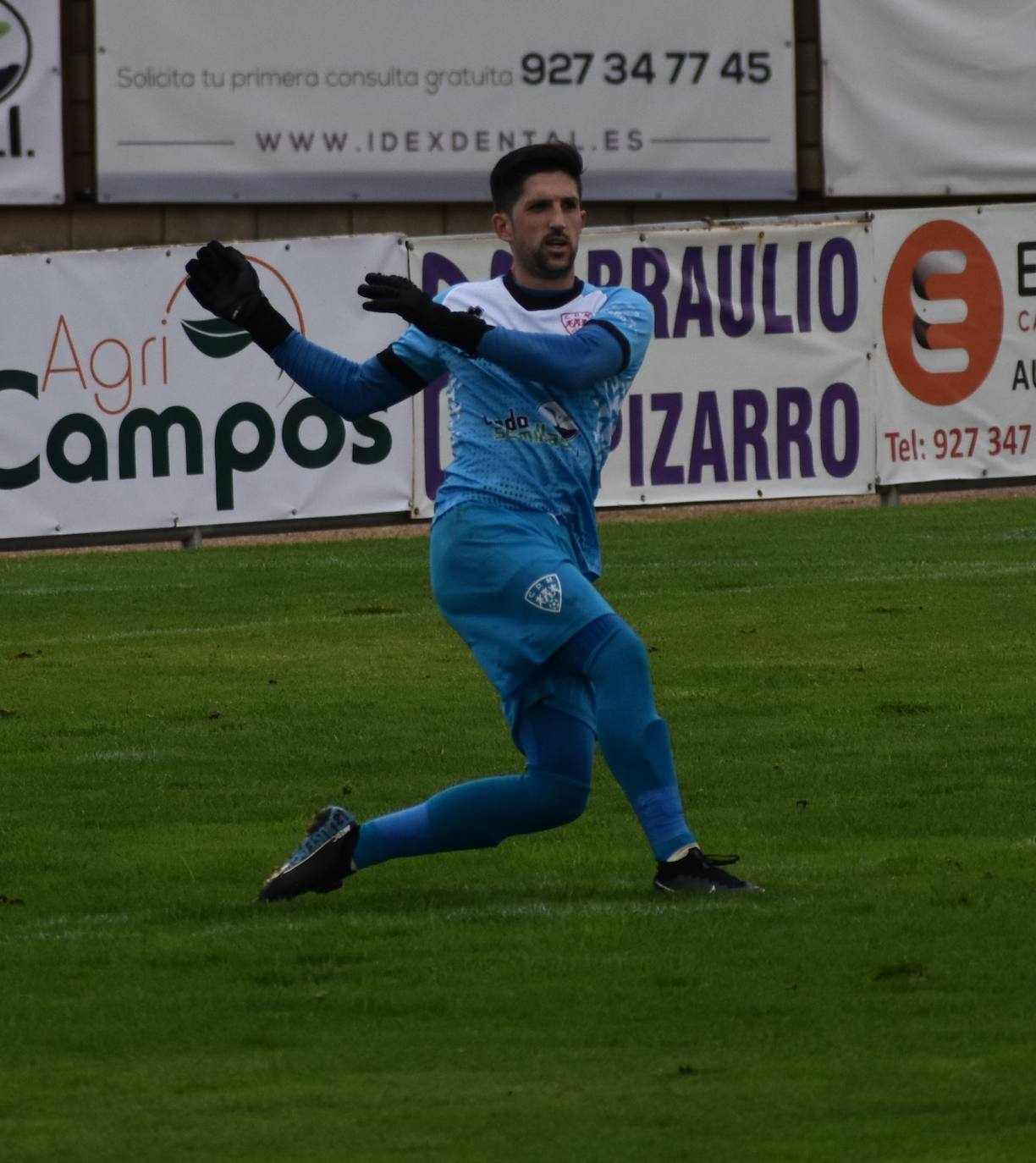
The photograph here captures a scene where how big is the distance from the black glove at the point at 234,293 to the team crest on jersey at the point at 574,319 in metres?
0.68

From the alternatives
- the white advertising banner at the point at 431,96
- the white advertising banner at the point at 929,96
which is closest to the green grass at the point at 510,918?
the white advertising banner at the point at 431,96

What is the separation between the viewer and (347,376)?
6.57 meters

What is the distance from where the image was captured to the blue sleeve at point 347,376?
6.57 meters

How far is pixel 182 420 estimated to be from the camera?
50.8 feet

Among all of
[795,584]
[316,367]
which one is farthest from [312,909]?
[795,584]

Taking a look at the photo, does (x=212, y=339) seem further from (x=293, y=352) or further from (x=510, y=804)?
(x=510, y=804)

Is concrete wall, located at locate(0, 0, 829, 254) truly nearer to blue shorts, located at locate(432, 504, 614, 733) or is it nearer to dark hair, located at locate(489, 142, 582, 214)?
dark hair, located at locate(489, 142, 582, 214)

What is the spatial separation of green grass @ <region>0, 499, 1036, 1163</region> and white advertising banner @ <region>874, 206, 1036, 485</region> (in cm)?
473

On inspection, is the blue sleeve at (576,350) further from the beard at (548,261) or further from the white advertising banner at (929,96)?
the white advertising banner at (929,96)

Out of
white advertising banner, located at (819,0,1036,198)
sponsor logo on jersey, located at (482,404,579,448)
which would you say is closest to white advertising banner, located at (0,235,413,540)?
white advertising banner, located at (819,0,1036,198)

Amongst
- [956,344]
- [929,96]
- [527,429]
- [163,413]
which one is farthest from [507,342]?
[929,96]

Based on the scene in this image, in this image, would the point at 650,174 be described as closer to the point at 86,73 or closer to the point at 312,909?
the point at 86,73

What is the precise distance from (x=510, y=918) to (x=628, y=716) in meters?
0.55

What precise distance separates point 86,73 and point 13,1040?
1689 cm
